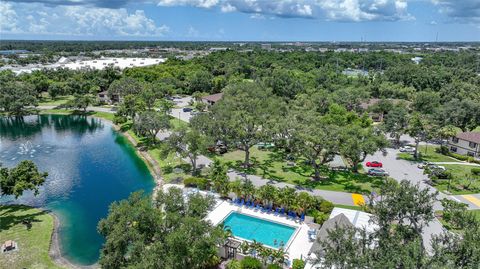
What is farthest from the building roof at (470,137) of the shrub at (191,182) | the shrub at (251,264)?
the shrub at (251,264)

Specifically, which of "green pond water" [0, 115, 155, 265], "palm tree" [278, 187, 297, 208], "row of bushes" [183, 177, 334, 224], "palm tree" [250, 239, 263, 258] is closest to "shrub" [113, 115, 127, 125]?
"green pond water" [0, 115, 155, 265]

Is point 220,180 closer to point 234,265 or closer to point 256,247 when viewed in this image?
point 256,247

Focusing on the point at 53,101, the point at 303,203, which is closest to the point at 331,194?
the point at 303,203

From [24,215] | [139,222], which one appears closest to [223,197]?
[139,222]

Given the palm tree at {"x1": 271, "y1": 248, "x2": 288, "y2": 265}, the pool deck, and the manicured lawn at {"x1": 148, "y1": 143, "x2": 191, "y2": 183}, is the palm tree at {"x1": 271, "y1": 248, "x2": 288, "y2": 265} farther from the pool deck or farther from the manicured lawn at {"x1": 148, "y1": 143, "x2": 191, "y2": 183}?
the manicured lawn at {"x1": 148, "y1": 143, "x2": 191, "y2": 183}

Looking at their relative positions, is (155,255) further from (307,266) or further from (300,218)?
(300,218)

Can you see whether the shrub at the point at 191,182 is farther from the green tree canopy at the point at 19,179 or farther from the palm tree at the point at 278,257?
the palm tree at the point at 278,257
